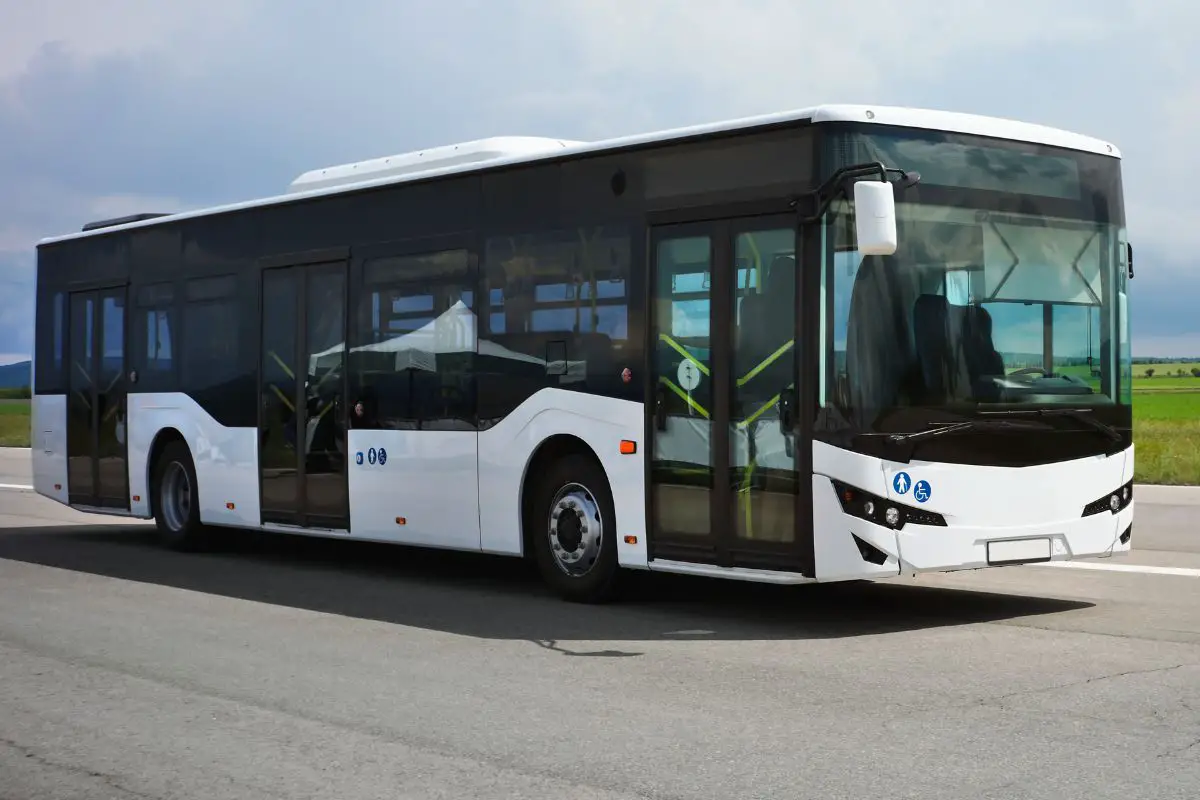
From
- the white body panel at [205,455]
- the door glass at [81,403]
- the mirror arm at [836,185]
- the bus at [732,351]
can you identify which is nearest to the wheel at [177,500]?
the white body panel at [205,455]

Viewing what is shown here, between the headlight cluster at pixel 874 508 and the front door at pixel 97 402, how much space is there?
31.7ft

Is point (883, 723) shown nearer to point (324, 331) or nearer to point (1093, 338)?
point (1093, 338)

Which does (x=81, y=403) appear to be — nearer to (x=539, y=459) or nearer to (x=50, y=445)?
(x=50, y=445)

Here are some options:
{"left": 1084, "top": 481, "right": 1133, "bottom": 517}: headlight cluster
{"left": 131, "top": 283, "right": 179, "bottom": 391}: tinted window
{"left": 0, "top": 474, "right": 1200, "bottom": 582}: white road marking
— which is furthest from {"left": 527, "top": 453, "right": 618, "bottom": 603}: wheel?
{"left": 131, "top": 283, "right": 179, "bottom": 391}: tinted window

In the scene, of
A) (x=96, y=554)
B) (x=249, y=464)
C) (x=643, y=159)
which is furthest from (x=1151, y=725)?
(x=96, y=554)

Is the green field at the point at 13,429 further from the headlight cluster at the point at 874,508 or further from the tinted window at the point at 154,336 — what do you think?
the headlight cluster at the point at 874,508

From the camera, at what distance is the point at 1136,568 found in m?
13.3

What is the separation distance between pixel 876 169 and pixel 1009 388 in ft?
5.30

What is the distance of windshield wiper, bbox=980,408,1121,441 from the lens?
395 inches

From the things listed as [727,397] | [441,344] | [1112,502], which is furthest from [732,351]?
[441,344]

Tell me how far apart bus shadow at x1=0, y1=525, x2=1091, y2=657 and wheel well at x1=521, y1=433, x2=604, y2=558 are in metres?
0.47

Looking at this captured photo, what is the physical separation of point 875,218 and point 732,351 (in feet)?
4.85

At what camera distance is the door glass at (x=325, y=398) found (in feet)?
45.6

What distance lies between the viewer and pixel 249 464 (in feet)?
49.6
